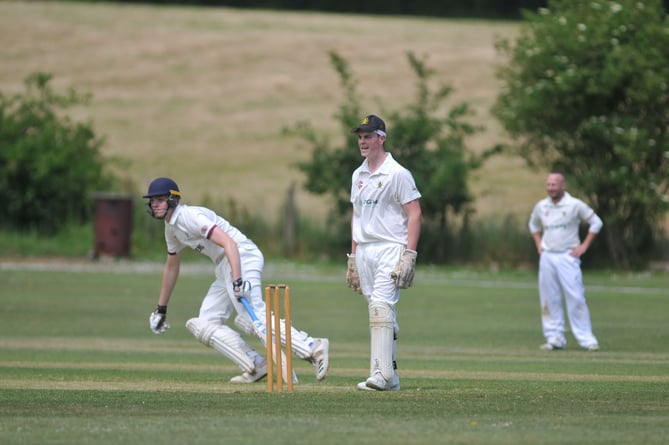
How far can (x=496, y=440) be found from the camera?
691cm

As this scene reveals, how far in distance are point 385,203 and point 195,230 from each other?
169 centimetres

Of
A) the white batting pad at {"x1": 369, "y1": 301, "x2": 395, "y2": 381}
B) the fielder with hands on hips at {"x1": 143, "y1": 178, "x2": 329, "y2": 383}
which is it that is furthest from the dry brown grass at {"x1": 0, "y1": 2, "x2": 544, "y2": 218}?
the white batting pad at {"x1": 369, "y1": 301, "x2": 395, "y2": 381}

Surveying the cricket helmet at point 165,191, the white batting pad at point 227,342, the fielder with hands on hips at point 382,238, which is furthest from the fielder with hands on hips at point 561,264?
the cricket helmet at point 165,191

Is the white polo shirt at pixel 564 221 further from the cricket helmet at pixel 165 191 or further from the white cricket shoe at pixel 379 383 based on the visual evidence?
the white cricket shoe at pixel 379 383

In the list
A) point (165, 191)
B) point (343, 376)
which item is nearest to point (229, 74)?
point (343, 376)

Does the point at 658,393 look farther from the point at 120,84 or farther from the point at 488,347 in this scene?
the point at 120,84

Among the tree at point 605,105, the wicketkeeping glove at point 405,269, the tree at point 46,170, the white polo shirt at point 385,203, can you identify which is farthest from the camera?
the tree at point 46,170

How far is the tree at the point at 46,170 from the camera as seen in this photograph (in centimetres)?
3403

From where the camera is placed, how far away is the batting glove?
9.98m

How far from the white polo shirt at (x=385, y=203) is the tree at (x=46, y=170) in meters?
25.4

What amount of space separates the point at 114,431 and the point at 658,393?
406cm

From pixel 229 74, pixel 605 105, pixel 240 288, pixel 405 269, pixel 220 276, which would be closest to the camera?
pixel 405 269

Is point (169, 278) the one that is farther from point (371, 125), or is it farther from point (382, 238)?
point (371, 125)

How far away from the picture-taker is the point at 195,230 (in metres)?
10.3
